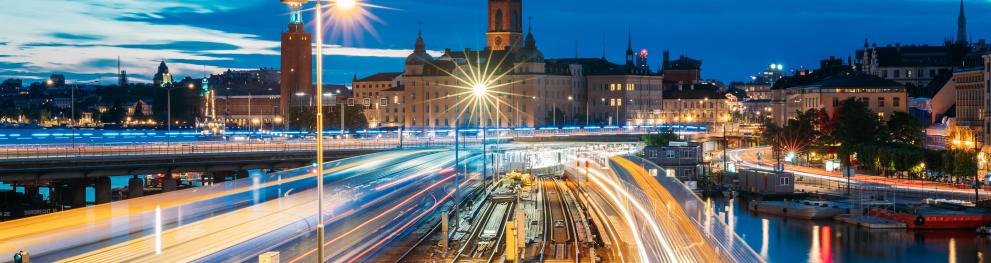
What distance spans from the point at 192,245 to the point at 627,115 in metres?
149

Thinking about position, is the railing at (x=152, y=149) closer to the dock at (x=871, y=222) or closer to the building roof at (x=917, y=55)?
the dock at (x=871, y=222)

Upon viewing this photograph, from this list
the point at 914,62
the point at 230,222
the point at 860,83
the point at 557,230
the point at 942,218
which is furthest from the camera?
the point at 914,62

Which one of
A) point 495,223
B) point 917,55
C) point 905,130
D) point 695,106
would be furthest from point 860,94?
point 495,223

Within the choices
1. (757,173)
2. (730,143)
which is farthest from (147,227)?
(730,143)

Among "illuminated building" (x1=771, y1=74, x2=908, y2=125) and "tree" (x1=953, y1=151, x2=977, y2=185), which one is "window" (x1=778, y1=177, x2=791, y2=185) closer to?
"tree" (x1=953, y1=151, x2=977, y2=185)

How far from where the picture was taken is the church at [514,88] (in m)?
161

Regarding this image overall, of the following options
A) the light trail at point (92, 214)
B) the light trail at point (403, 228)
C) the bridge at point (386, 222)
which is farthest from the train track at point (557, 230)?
the light trail at point (92, 214)

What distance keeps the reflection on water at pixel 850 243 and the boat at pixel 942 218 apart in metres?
0.52

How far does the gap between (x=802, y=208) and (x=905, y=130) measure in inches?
1484

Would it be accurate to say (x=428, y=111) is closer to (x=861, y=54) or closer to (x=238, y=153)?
(x=861, y=54)

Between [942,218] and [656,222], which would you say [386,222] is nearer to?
[656,222]

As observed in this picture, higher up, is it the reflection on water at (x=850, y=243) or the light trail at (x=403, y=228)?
the light trail at (x=403, y=228)

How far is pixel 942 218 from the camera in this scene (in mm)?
61281

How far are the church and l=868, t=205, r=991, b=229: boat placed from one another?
92.7 metres
